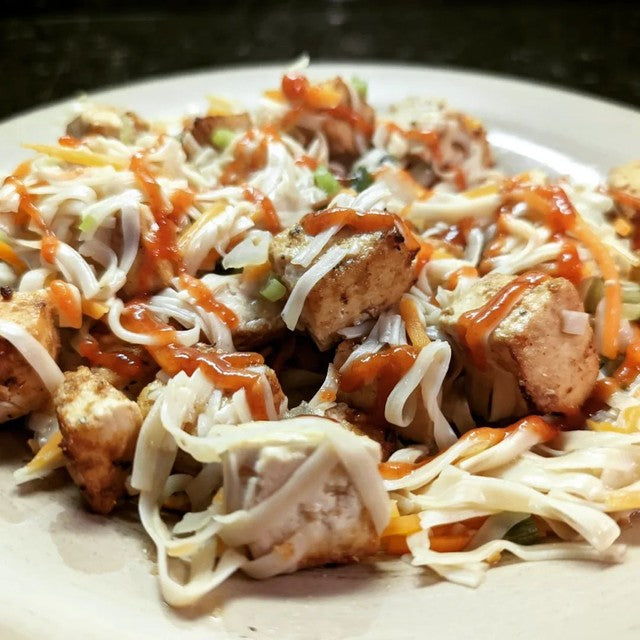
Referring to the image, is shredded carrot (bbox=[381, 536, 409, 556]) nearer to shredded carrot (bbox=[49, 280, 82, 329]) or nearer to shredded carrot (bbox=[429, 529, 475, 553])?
shredded carrot (bbox=[429, 529, 475, 553])

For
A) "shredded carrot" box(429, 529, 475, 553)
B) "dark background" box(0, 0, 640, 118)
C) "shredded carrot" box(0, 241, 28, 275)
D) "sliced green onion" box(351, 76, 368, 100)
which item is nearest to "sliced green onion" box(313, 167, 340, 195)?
"sliced green onion" box(351, 76, 368, 100)

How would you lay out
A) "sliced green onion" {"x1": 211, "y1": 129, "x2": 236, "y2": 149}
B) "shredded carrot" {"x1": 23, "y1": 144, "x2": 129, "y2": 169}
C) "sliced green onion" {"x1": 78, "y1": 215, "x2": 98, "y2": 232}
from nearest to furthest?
"sliced green onion" {"x1": 78, "y1": 215, "x2": 98, "y2": 232} → "shredded carrot" {"x1": 23, "y1": 144, "x2": 129, "y2": 169} → "sliced green onion" {"x1": 211, "y1": 129, "x2": 236, "y2": 149}

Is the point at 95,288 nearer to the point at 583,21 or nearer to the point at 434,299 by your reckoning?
the point at 434,299

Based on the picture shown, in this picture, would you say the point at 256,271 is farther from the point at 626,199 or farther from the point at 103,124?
the point at 626,199

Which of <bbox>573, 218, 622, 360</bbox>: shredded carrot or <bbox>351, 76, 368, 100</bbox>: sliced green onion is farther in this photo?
<bbox>351, 76, 368, 100</bbox>: sliced green onion

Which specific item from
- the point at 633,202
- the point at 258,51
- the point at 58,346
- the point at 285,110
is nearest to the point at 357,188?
the point at 285,110

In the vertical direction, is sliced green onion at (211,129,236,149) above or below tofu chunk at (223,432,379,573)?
above

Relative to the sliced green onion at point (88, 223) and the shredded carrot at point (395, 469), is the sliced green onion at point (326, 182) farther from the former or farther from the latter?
the shredded carrot at point (395, 469)
